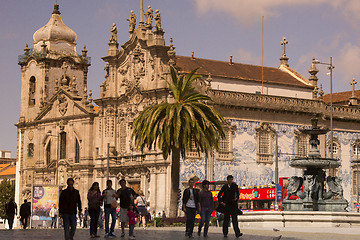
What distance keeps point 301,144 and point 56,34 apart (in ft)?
101

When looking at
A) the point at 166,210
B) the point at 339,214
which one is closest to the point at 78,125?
the point at 166,210

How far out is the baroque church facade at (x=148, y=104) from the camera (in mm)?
62406

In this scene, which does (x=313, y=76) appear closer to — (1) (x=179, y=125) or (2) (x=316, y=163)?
(1) (x=179, y=125)

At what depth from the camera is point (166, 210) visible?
60.6m

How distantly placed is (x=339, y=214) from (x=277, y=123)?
111 ft

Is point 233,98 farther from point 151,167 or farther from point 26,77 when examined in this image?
point 26,77

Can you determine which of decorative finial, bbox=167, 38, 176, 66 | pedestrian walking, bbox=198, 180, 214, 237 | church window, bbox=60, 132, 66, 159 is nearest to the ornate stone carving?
church window, bbox=60, 132, 66, 159

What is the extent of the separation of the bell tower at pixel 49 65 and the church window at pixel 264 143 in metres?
24.0

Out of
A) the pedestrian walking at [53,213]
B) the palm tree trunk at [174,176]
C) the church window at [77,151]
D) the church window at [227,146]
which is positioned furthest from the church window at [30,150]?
the palm tree trunk at [174,176]

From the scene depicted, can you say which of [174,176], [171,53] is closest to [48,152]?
[171,53]

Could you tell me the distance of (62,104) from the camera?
75375 millimetres

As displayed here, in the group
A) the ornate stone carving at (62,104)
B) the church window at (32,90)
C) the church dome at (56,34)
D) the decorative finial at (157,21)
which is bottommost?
the ornate stone carving at (62,104)

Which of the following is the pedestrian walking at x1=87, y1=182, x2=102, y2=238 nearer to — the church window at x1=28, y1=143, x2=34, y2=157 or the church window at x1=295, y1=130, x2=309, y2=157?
the church window at x1=295, y1=130, x2=309, y2=157

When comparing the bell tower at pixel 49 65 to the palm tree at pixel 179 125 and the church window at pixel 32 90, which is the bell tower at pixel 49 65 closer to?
the church window at pixel 32 90
